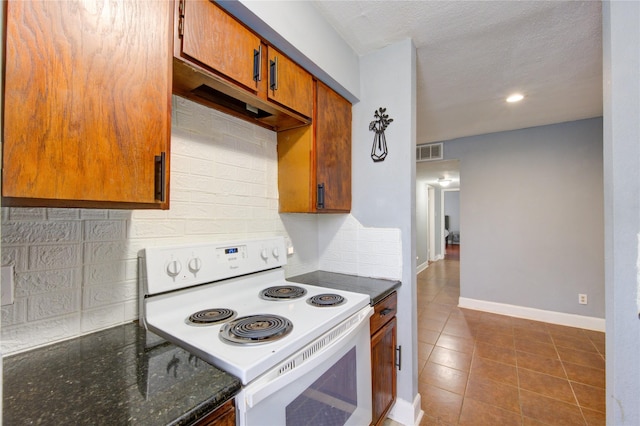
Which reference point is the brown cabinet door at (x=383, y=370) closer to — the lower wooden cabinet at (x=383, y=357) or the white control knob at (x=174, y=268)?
the lower wooden cabinet at (x=383, y=357)

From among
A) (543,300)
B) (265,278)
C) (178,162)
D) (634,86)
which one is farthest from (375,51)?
(543,300)

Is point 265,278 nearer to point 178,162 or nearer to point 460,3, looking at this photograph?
point 178,162

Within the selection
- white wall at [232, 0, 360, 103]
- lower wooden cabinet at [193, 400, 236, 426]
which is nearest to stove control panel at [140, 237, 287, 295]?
lower wooden cabinet at [193, 400, 236, 426]

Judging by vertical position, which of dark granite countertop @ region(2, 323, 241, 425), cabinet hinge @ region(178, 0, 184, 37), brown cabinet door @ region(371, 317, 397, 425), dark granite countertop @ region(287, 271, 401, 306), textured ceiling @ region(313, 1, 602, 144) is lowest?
brown cabinet door @ region(371, 317, 397, 425)

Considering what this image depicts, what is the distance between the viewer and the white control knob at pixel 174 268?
3.75 feet

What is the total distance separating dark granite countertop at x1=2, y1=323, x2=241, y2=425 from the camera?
60 cm

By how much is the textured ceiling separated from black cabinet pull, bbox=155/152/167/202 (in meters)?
1.25

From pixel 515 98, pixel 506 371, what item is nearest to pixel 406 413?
pixel 506 371

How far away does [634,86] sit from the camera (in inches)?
37.9

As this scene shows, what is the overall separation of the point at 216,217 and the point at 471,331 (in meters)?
3.03

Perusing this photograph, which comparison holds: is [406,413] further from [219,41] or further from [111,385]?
[219,41]

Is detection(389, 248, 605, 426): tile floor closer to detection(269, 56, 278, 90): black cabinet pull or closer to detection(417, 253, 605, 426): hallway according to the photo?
detection(417, 253, 605, 426): hallway

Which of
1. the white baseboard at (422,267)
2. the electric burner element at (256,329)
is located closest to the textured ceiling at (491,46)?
the electric burner element at (256,329)

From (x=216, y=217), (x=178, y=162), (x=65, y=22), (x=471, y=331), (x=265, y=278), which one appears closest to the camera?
(x=65, y=22)
